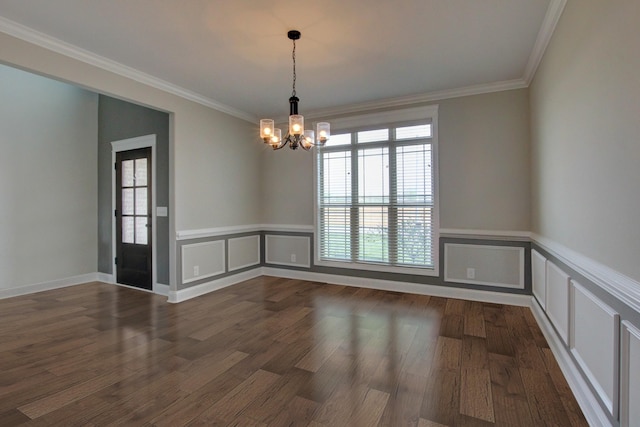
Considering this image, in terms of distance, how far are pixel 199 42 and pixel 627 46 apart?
3.11 m

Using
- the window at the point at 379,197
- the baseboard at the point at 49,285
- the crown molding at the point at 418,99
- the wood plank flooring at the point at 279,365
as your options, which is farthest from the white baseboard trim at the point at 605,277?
the baseboard at the point at 49,285

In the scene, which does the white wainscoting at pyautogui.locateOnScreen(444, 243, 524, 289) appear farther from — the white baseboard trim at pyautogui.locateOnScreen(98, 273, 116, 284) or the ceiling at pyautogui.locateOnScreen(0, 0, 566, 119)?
the white baseboard trim at pyautogui.locateOnScreen(98, 273, 116, 284)

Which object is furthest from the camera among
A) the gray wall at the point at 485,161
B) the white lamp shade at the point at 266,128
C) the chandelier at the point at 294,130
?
the gray wall at the point at 485,161

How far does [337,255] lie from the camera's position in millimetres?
5016

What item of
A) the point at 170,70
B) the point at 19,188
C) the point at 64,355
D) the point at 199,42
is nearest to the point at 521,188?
the point at 199,42

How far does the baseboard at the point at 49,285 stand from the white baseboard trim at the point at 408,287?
3008mm

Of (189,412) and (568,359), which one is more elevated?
(568,359)

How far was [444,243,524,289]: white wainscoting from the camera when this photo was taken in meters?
3.86

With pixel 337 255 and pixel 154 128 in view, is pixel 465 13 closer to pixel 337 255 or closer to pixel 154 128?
pixel 337 255

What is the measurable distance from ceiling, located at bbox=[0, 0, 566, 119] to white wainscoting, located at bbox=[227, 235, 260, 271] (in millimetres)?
2390

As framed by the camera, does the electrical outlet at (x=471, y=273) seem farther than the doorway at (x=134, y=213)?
No

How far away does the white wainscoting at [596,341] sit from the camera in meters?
1.55

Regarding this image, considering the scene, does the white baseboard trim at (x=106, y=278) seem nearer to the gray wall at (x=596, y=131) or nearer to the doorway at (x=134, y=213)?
the doorway at (x=134, y=213)

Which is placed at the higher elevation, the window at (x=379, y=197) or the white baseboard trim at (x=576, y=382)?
the window at (x=379, y=197)
